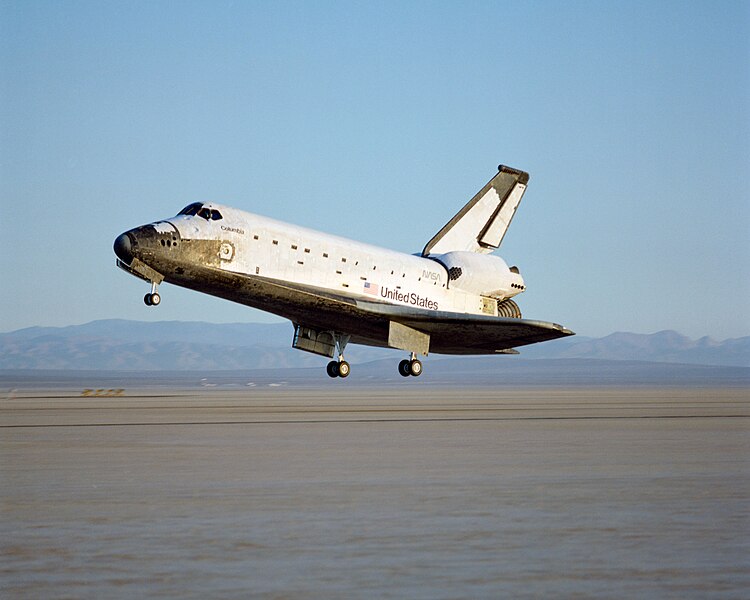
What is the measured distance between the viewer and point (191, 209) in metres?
29.5

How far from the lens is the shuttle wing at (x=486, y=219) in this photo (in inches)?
1511

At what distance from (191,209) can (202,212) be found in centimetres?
38

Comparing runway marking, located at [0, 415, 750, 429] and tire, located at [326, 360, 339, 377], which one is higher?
tire, located at [326, 360, 339, 377]

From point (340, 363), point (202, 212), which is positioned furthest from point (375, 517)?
point (340, 363)

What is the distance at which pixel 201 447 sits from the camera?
12.2 metres

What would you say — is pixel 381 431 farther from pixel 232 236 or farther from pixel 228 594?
pixel 232 236

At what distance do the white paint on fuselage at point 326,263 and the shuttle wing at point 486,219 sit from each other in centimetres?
274

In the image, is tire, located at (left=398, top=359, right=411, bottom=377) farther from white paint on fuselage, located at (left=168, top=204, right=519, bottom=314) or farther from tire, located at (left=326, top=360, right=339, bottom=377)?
tire, located at (left=326, top=360, right=339, bottom=377)

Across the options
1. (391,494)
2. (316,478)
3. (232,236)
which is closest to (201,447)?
(316,478)

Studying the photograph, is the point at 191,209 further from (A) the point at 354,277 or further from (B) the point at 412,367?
(B) the point at 412,367

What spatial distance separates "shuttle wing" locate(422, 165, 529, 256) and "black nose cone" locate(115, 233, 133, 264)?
12243mm

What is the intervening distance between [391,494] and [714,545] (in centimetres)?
275

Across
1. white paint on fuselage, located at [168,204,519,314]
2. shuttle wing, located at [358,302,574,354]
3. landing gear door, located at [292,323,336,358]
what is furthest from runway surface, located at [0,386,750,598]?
landing gear door, located at [292,323,336,358]

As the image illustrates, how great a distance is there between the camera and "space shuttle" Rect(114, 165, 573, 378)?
94.4 feet
